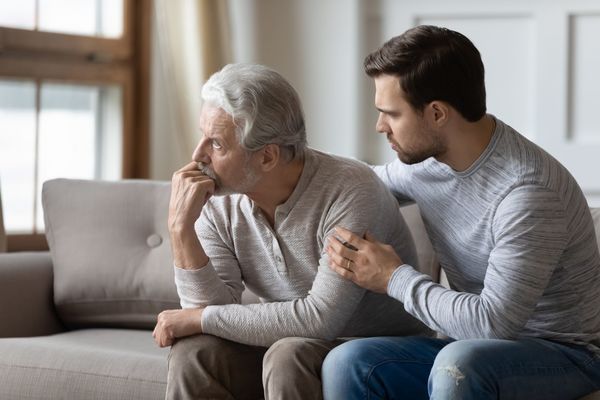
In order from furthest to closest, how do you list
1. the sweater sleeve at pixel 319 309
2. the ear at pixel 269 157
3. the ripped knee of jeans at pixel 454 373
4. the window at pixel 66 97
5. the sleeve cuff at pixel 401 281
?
the window at pixel 66 97
the ear at pixel 269 157
the sweater sleeve at pixel 319 309
the sleeve cuff at pixel 401 281
the ripped knee of jeans at pixel 454 373

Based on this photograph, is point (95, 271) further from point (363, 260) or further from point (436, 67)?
point (436, 67)

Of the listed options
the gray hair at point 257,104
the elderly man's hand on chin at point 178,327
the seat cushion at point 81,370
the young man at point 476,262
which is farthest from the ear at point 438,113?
the seat cushion at point 81,370

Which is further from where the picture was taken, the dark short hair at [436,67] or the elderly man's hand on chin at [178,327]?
the elderly man's hand on chin at [178,327]

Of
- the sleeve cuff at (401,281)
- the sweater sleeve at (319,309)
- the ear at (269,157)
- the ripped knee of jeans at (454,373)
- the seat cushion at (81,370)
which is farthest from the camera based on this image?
the seat cushion at (81,370)

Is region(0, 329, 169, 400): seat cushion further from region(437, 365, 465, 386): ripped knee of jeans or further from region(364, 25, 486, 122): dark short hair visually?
region(364, 25, 486, 122): dark short hair

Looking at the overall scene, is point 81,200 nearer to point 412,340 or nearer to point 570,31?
point 412,340

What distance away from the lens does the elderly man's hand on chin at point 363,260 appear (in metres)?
1.95

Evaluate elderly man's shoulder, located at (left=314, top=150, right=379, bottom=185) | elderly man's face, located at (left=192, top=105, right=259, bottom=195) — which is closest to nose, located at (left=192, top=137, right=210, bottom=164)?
elderly man's face, located at (left=192, top=105, right=259, bottom=195)

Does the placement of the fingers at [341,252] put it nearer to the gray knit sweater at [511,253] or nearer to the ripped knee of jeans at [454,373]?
the gray knit sweater at [511,253]

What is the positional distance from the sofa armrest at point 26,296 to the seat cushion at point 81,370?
5.9 inches

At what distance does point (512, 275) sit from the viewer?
1.83m

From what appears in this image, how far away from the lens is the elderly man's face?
6.93 feet

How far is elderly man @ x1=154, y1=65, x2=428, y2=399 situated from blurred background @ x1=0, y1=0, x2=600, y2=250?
1.70 metres

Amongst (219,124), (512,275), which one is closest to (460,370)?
(512,275)
